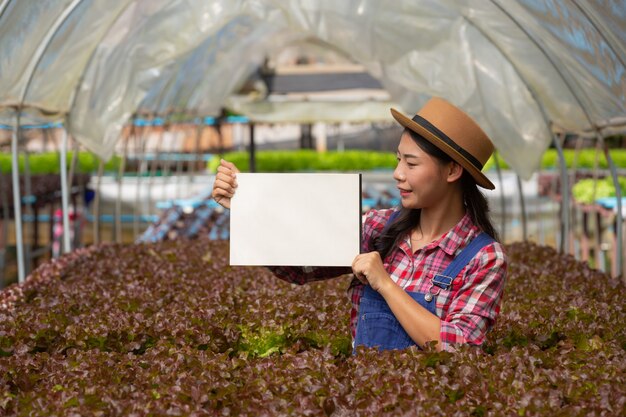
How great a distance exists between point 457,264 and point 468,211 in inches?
10.8

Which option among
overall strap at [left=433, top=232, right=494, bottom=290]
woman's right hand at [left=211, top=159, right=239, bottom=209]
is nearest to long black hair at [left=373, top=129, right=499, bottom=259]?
overall strap at [left=433, top=232, right=494, bottom=290]

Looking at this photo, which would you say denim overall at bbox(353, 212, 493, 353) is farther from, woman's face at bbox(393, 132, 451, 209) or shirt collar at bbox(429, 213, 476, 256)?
woman's face at bbox(393, 132, 451, 209)

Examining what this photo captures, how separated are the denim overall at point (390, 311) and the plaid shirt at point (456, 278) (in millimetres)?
23

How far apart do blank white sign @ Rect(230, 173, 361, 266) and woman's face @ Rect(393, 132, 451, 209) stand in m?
0.17

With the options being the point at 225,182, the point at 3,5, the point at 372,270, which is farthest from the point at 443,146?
the point at 3,5

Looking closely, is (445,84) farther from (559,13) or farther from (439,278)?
(439,278)

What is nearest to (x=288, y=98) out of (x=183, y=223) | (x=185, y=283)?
(x=183, y=223)

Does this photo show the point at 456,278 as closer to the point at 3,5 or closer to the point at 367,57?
the point at 3,5

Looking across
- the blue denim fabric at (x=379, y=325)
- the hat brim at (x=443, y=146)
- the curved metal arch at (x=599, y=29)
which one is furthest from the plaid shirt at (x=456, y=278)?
the curved metal arch at (x=599, y=29)

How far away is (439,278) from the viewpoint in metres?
2.92

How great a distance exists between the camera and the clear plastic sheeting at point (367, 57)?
549 centimetres

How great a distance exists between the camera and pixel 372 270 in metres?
2.81

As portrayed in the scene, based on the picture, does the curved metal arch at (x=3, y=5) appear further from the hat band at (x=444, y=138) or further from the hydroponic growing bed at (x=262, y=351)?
the hat band at (x=444, y=138)

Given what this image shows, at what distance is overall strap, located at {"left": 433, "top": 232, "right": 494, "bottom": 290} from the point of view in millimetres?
2908
